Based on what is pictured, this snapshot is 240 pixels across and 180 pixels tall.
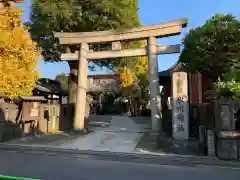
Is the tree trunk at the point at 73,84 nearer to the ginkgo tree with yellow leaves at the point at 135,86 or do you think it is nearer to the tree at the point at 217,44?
the tree at the point at 217,44

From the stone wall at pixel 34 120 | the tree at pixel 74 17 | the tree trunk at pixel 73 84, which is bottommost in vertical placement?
the stone wall at pixel 34 120

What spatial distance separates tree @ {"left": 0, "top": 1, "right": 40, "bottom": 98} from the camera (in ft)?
42.8

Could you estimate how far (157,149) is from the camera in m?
11.2

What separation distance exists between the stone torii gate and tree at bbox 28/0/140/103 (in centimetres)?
251

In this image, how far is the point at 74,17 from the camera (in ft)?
61.1

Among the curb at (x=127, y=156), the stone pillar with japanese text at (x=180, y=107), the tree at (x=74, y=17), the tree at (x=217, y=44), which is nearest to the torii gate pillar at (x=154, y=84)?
the stone pillar with japanese text at (x=180, y=107)

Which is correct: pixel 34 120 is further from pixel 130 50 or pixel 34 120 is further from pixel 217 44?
pixel 217 44

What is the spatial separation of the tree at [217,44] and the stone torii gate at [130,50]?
1176 millimetres

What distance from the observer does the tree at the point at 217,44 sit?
47.1 feet

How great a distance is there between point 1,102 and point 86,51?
6.12m

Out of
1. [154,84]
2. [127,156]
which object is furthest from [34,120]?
[127,156]

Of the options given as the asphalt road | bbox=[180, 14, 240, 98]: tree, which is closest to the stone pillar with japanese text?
bbox=[180, 14, 240, 98]: tree

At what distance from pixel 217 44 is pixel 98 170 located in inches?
440

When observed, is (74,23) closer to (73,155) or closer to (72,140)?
(72,140)
